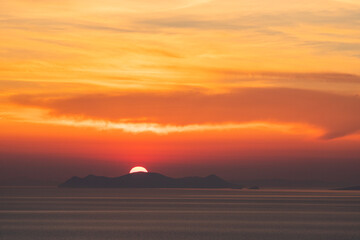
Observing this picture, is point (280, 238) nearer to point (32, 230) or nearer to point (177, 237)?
point (177, 237)

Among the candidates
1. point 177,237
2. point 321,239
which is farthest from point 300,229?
point 177,237

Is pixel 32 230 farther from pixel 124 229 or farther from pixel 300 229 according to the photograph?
pixel 300 229

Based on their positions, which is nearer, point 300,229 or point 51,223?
point 300,229

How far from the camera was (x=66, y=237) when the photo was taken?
3501 inches

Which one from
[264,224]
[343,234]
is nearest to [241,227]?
[264,224]

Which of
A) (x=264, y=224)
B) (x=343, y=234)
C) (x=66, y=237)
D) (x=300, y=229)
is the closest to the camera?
(x=66, y=237)

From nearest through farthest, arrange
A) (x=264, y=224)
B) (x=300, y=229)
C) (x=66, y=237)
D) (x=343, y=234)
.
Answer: (x=66, y=237)
(x=343, y=234)
(x=300, y=229)
(x=264, y=224)

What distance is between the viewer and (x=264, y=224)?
388 feet

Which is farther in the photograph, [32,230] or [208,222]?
[208,222]

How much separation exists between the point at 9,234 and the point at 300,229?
1883 inches

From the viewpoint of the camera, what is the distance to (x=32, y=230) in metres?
102

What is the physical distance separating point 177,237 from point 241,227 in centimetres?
2263

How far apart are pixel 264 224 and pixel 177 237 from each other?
1260 inches

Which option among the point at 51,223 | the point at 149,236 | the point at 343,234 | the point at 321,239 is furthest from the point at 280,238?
the point at 51,223
